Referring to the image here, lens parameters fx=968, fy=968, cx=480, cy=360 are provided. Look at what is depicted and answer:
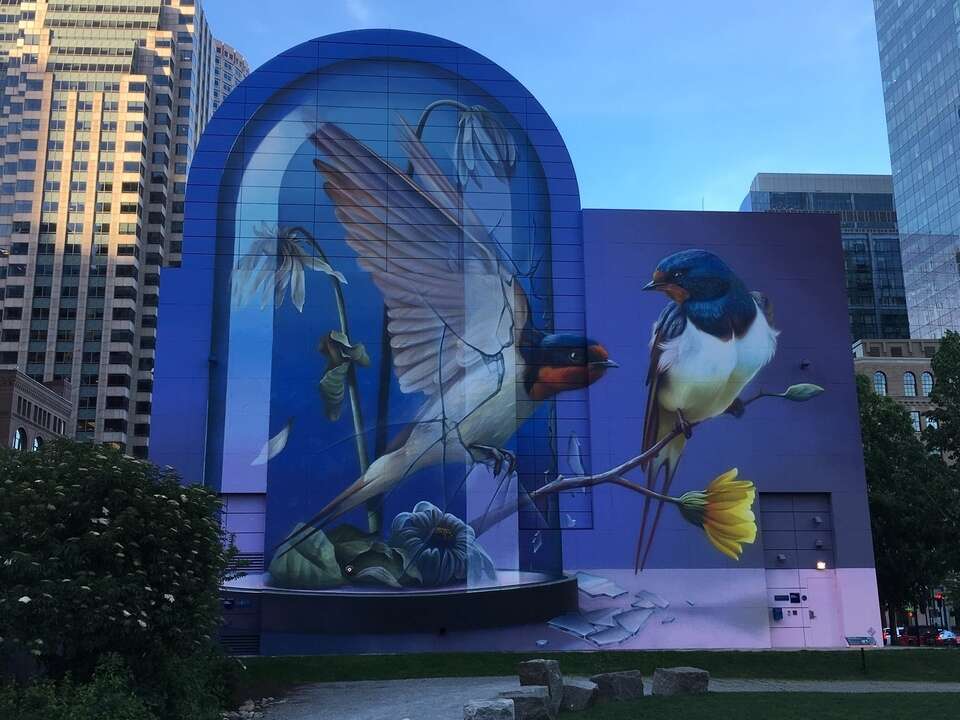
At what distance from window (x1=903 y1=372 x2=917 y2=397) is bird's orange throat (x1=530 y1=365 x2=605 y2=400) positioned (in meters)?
70.7

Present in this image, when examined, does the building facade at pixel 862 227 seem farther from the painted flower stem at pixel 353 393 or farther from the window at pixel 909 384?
the painted flower stem at pixel 353 393

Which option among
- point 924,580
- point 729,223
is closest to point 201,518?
point 729,223

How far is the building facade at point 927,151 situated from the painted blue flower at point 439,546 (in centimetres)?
9547

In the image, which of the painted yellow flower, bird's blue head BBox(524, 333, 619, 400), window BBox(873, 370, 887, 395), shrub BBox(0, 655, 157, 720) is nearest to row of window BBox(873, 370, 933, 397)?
window BBox(873, 370, 887, 395)

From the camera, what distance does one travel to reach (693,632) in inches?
1660

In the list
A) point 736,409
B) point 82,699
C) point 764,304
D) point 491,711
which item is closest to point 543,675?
point 491,711

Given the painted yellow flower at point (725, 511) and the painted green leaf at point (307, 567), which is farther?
the painted yellow flower at point (725, 511)

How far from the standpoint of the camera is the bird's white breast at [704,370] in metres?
44.2

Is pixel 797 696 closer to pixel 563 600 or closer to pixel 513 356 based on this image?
pixel 563 600

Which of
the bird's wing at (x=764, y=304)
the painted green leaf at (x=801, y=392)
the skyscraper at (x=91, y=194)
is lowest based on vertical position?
the painted green leaf at (x=801, y=392)

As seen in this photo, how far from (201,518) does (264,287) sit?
22.9 meters

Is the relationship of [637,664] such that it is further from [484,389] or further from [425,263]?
[425,263]

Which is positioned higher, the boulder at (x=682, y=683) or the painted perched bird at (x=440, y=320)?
the painted perched bird at (x=440, y=320)

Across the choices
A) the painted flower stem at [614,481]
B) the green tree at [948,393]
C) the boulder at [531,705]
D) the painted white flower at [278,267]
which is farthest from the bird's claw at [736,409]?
the boulder at [531,705]
